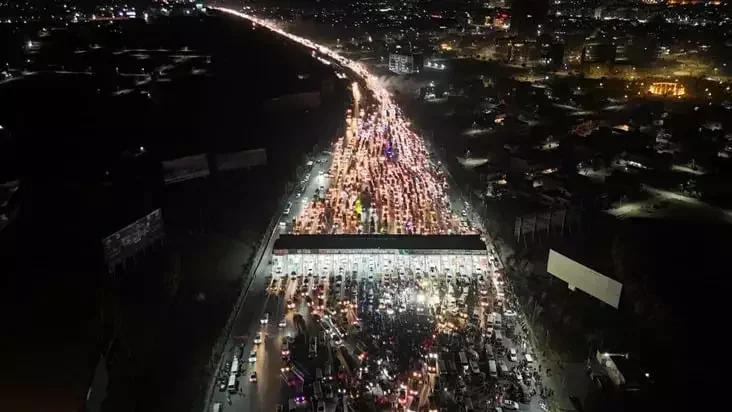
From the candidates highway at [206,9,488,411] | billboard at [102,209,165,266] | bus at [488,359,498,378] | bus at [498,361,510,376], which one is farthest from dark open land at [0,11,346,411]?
bus at [498,361,510,376]

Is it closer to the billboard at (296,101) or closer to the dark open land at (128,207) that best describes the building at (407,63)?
the dark open land at (128,207)

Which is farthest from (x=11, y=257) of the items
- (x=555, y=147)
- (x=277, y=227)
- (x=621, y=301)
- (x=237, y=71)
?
(x=237, y=71)

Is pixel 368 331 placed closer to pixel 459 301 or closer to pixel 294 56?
pixel 459 301

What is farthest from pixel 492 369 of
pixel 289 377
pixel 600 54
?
pixel 600 54

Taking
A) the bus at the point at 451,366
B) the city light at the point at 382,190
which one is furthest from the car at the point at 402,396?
the city light at the point at 382,190

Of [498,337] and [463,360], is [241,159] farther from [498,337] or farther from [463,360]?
[463,360]

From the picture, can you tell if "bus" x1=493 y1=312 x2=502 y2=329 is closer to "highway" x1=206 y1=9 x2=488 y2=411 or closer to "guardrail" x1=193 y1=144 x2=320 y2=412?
"highway" x1=206 y1=9 x2=488 y2=411

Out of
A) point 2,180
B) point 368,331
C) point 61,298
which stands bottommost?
point 368,331
